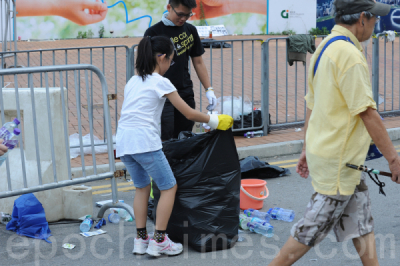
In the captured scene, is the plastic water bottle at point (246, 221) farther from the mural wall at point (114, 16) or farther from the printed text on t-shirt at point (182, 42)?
the mural wall at point (114, 16)

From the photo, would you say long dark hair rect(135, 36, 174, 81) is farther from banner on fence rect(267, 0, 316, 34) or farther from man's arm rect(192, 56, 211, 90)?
banner on fence rect(267, 0, 316, 34)

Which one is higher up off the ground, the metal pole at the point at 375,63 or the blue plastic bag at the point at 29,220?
the metal pole at the point at 375,63

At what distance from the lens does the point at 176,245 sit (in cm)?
362

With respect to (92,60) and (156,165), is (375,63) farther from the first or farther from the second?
(156,165)

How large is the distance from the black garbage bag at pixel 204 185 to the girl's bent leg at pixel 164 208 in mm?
114

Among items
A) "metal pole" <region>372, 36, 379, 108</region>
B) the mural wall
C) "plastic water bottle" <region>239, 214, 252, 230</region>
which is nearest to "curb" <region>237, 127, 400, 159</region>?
"metal pole" <region>372, 36, 379, 108</region>

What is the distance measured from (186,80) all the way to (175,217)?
1.42 meters

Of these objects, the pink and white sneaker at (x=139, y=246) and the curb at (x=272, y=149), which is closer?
the pink and white sneaker at (x=139, y=246)

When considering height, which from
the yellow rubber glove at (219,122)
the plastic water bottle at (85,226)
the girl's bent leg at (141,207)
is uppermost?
the yellow rubber glove at (219,122)

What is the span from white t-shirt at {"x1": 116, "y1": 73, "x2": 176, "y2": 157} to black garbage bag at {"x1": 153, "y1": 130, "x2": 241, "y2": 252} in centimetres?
24

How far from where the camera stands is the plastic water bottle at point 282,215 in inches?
171

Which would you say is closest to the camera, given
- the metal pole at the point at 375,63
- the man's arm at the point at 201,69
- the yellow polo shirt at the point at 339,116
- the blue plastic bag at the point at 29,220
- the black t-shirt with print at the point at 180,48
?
the yellow polo shirt at the point at 339,116

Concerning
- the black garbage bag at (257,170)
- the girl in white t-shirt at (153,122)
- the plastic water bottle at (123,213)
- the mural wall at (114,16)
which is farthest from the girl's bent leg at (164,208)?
the mural wall at (114,16)

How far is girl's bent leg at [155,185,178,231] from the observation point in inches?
139
